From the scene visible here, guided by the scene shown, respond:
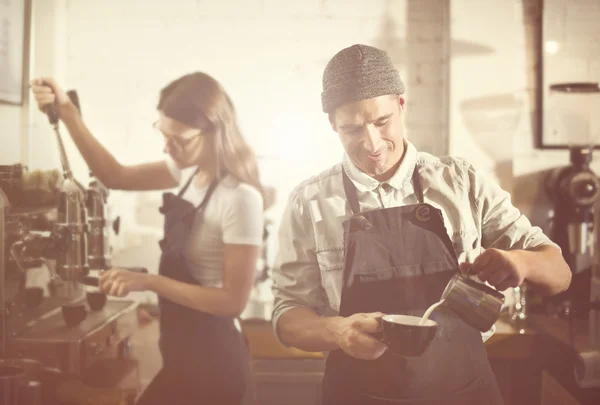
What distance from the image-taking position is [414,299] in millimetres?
1201

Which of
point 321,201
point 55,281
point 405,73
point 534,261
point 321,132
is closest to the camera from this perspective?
point 534,261

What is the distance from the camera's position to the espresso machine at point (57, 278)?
1282 mm

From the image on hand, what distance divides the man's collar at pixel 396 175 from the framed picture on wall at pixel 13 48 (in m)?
0.89

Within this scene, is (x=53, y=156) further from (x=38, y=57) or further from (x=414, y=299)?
(x=414, y=299)

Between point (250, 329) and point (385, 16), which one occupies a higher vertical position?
point (385, 16)

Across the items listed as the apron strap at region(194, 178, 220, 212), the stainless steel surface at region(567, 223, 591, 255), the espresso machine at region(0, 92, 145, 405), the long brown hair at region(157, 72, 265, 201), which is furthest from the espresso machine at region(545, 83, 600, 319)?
the espresso machine at region(0, 92, 145, 405)

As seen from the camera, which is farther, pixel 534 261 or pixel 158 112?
pixel 158 112

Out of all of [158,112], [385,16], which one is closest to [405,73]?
[385,16]

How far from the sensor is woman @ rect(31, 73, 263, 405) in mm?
1375

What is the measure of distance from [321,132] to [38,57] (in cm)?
78

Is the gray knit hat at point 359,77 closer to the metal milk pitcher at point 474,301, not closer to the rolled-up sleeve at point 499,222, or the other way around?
the rolled-up sleeve at point 499,222

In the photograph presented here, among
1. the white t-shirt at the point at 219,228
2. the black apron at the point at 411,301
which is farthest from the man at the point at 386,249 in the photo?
the white t-shirt at the point at 219,228

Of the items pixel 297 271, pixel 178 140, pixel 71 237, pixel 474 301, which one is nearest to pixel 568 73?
pixel 474 301

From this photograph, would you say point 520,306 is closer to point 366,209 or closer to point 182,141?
point 366,209
